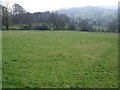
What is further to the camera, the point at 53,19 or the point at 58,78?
the point at 53,19

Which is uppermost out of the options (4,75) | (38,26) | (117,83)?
(38,26)

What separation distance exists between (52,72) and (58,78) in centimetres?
89

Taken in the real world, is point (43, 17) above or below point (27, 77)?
above

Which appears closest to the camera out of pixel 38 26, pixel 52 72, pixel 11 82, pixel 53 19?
pixel 11 82

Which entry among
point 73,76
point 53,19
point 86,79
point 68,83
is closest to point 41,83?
point 68,83

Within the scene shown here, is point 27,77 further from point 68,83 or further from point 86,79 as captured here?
point 86,79

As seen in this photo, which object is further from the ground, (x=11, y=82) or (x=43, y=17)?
(x=43, y=17)

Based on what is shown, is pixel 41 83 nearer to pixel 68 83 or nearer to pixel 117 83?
pixel 68 83

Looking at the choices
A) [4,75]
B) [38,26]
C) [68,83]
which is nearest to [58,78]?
[68,83]

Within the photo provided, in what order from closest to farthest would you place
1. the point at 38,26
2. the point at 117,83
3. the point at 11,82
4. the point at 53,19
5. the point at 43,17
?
the point at 11,82, the point at 117,83, the point at 38,26, the point at 53,19, the point at 43,17

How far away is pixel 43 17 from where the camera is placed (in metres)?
87.1

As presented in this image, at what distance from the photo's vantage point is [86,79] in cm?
596

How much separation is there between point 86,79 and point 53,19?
257 ft

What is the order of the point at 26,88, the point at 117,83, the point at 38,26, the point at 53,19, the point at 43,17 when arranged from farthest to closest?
the point at 43,17 → the point at 53,19 → the point at 38,26 → the point at 117,83 → the point at 26,88
